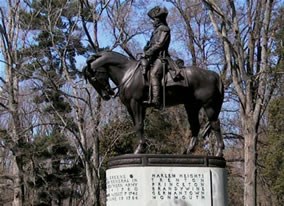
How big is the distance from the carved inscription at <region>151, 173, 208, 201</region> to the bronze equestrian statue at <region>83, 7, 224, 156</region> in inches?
32.0

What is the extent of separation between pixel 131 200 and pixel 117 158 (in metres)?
0.85

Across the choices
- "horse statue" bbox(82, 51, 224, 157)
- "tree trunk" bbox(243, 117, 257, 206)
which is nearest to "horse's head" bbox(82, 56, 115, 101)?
"horse statue" bbox(82, 51, 224, 157)

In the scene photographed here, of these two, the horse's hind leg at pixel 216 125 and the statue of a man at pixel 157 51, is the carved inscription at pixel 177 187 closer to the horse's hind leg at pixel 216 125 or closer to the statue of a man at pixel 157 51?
the horse's hind leg at pixel 216 125

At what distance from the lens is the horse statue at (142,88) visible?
11781 millimetres

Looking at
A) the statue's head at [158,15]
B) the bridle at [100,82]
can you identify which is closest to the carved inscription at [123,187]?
the bridle at [100,82]

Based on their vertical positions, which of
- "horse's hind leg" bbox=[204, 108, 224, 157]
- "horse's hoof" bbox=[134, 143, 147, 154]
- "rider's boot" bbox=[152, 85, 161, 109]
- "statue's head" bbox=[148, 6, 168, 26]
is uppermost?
"statue's head" bbox=[148, 6, 168, 26]

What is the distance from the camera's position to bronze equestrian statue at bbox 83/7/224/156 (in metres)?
11.8

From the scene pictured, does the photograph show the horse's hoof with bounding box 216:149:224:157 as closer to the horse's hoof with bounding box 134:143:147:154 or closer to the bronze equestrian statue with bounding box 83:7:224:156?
the bronze equestrian statue with bounding box 83:7:224:156

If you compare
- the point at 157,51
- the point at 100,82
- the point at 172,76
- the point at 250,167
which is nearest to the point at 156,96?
the point at 172,76

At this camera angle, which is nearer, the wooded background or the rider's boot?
the rider's boot

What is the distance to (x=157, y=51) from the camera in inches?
469

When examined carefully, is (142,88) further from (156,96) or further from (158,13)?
(158,13)

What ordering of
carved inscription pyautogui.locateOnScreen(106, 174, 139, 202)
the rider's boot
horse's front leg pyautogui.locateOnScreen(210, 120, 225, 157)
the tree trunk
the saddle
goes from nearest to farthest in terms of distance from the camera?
carved inscription pyautogui.locateOnScreen(106, 174, 139, 202), the rider's boot, the saddle, horse's front leg pyautogui.locateOnScreen(210, 120, 225, 157), the tree trunk

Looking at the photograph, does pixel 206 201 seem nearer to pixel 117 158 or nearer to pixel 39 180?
pixel 117 158
